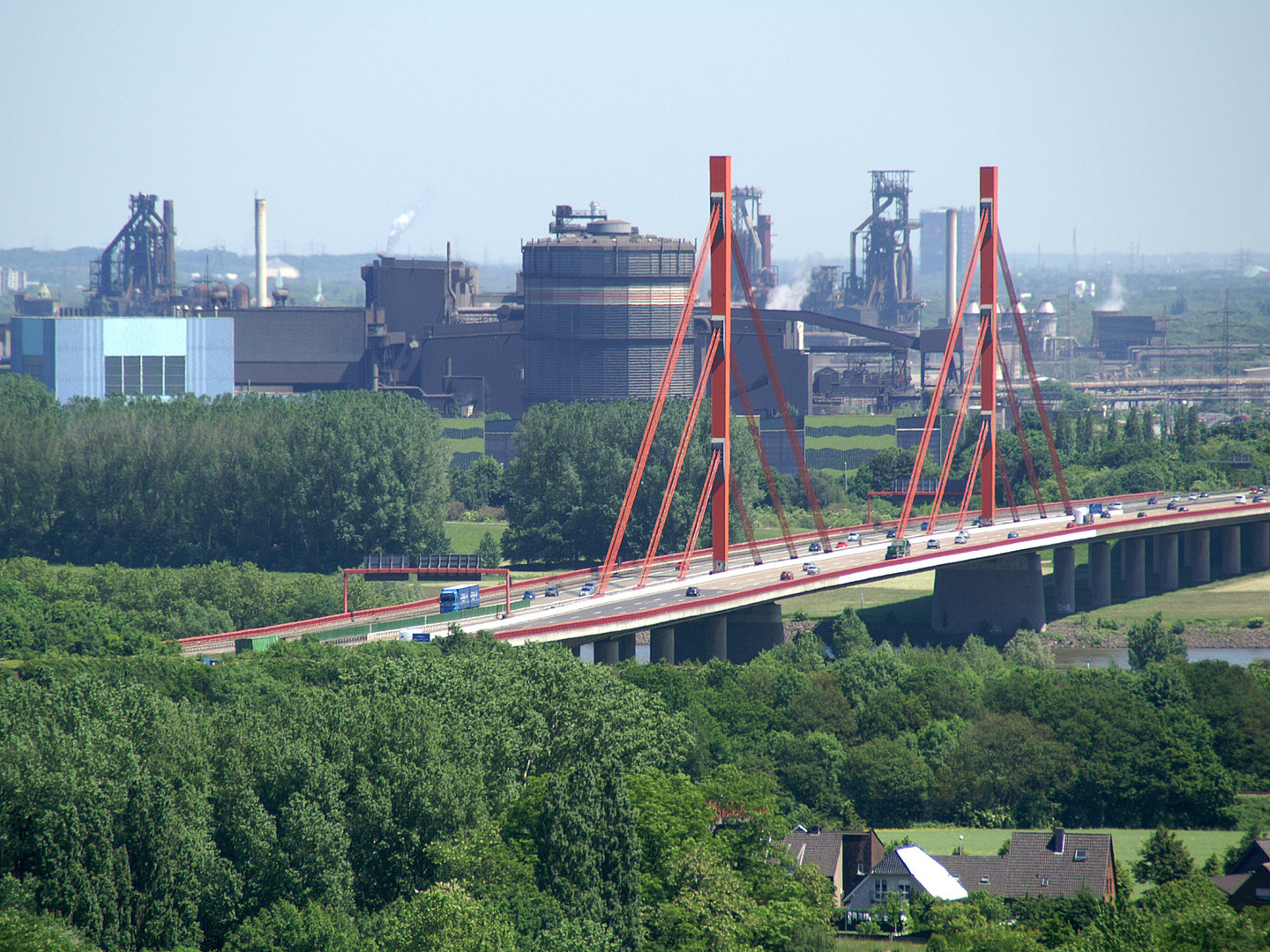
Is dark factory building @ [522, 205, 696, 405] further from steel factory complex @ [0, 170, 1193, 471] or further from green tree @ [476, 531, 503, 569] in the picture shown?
green tree @ [476, 531, 503, 569]

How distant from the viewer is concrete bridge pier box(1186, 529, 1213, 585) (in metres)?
106

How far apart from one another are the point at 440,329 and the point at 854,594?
62397 millimetres

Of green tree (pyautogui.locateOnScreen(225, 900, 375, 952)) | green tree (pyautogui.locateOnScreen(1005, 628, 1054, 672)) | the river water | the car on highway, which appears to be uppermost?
the car on highway

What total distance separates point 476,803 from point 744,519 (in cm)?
4948

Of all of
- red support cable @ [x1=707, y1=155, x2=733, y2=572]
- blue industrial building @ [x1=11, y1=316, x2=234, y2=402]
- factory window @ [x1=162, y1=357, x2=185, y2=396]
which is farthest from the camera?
factory window @ [x1=162, y1=357, x2=185, y2=396]

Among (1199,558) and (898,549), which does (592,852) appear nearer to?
(898,549)

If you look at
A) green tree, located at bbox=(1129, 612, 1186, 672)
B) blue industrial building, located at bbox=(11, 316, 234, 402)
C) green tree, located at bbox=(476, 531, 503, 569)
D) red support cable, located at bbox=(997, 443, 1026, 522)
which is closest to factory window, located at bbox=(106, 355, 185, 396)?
blue industrial building, located at bbox=(11, 316, 234, 402)

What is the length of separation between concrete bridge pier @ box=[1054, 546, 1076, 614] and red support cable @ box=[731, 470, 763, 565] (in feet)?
55.2

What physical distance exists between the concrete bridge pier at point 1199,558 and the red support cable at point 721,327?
37.8 m

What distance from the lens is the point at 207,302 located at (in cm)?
16538

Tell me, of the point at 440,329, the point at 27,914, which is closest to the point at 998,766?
the point at 27,914

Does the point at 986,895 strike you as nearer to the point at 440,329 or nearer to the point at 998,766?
the point at 998,766

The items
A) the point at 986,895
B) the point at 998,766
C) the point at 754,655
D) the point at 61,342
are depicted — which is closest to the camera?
the point at 986,895

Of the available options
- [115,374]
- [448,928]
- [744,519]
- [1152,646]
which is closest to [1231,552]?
[1152,646]
